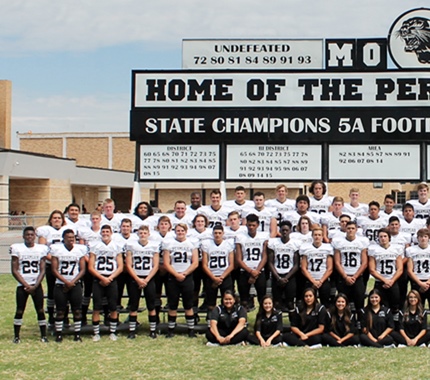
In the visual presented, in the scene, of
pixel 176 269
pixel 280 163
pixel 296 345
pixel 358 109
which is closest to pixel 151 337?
pixel 176 269

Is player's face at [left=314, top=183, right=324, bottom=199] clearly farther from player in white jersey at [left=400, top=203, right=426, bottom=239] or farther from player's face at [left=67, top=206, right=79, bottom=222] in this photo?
player's face at [left=67, top=206, right=79, bottom=222]

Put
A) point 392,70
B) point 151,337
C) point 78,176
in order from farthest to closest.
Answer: point 78,176, point 392,70, point 151,337

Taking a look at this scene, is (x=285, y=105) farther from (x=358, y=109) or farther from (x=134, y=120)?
(x=134, y=120)

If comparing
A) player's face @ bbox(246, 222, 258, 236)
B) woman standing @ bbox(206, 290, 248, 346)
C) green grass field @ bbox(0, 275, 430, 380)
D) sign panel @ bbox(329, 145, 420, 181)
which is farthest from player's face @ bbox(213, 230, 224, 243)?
sign panel @ bbox(329, 145, 420, 181)

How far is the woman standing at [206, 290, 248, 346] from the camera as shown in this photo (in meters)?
9.55

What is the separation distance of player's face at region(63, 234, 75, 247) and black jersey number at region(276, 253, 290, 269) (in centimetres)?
298

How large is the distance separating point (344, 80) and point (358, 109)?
2.23 ft

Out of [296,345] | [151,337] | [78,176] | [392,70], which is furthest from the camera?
[78,176]

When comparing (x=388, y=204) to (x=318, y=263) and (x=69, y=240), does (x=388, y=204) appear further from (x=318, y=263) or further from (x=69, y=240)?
(x=69, y=240)

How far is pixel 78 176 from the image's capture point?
1655 inches

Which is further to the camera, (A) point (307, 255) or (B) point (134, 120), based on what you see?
(B) point (134, 120)

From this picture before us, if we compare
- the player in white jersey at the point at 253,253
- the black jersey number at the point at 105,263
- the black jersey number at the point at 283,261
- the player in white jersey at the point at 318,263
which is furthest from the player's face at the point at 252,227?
the black jersey number at the point at 105,263

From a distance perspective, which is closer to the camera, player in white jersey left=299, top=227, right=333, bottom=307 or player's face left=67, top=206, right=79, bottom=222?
player in white jersey left=299, top=227, right=333, bottom=307

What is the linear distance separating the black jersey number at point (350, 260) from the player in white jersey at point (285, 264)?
69cm
